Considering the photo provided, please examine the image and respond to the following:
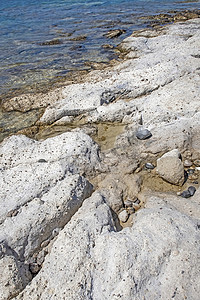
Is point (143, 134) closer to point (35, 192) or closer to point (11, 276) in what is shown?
point (35, 192)

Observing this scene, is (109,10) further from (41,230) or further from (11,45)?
(41,230)

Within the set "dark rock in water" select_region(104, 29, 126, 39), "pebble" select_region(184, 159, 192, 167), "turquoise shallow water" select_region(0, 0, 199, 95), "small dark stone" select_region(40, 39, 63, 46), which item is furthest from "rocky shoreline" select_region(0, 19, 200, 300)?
"dark rock in water" select_region(104, 29, 126, 39)

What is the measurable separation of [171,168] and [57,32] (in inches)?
556

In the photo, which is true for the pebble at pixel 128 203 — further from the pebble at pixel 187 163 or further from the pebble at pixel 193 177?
the pebble at pixel 187 163

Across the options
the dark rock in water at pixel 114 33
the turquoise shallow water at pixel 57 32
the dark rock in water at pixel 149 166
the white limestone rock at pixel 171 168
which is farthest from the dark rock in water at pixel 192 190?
the dark rock in water at pixel 114 33

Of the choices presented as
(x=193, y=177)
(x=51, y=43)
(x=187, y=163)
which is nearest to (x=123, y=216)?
(x=193, y=177)

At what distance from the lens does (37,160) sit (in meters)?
4.66

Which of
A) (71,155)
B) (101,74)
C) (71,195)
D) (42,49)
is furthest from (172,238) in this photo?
(42,49)

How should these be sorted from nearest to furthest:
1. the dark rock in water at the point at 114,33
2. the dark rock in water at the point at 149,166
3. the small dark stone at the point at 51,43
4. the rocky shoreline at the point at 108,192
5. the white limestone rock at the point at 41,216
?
the rocky shoreline at the point at 108,192 < the white limestone rock at the point at 41,216 < the dark rock in water at the point at 149,166 < the small dark stone at the point at 51,43 < the dark rock in water at the point at 114,33

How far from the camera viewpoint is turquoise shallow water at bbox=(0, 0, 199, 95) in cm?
1009

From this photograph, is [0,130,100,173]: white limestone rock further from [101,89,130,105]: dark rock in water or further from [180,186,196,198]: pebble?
[101,89,130,105]: dark rock in water

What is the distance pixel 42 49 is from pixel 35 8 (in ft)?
49.3

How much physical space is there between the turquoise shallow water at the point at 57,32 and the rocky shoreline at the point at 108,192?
10.2 ft

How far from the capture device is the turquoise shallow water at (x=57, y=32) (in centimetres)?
1009
